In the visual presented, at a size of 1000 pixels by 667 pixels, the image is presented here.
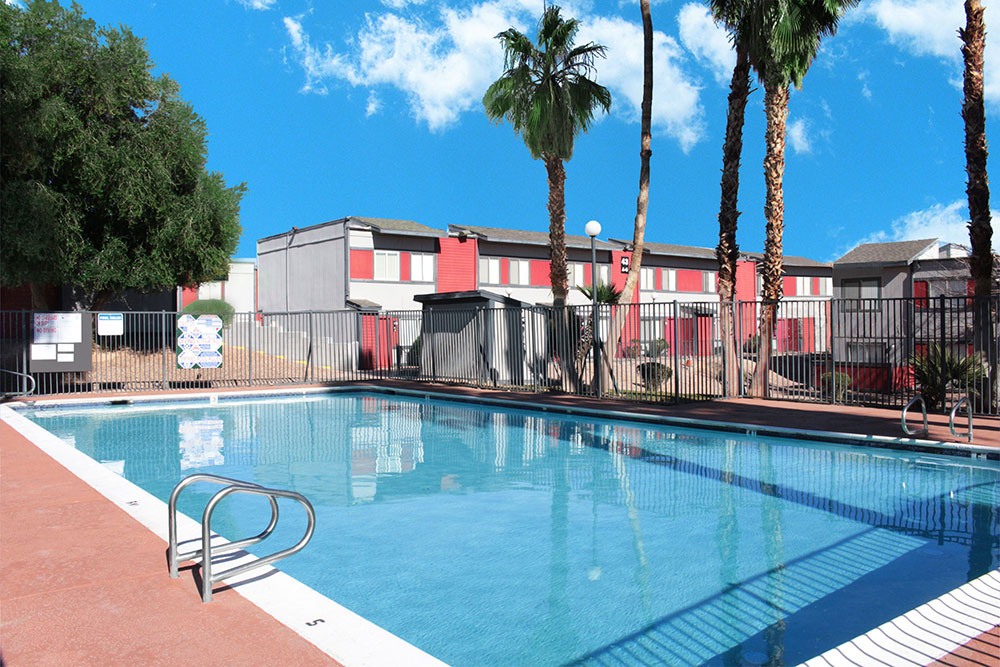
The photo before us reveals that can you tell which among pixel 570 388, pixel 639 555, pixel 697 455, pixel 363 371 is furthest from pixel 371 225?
pixel 639 555

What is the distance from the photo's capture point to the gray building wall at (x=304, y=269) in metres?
32.5

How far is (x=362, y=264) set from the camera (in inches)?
1268

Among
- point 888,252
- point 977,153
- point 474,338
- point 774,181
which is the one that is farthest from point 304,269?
point 977,153

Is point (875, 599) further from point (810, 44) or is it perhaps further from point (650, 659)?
point (810, 44)

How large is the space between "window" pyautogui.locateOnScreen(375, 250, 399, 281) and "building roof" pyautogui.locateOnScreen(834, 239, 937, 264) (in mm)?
18280

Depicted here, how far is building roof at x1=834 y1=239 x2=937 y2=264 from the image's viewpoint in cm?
2651

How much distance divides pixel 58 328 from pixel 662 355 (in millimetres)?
16916

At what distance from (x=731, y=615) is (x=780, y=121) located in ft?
51.8

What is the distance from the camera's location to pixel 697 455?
35.3ft

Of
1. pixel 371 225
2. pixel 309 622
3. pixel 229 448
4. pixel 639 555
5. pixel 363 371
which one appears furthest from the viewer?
pixel 371 225

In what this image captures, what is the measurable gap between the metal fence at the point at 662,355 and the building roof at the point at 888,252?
4.17 metres

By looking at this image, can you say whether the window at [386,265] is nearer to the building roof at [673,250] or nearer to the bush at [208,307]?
the bush at [208,307]

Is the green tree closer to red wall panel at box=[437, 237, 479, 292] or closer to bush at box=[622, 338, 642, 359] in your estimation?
red wall panel at box=[437, 237, 479, 292]

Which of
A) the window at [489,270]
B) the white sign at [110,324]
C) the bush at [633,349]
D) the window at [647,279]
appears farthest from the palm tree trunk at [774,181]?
the window at [647,279]
